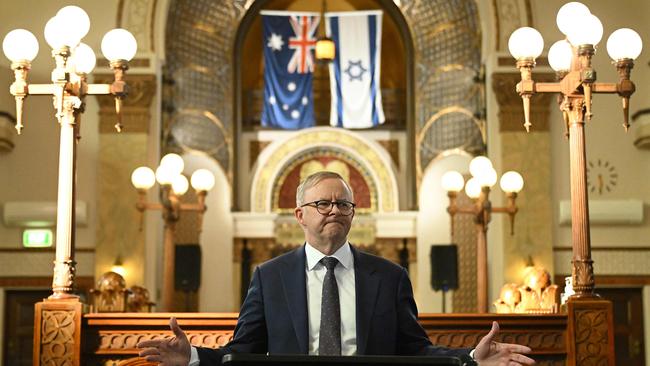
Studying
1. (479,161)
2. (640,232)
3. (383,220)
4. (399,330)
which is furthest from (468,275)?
(399,330)

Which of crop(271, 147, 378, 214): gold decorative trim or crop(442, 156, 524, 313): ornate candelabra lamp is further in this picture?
crop(271, 147, 378, 214): gold decorative trim

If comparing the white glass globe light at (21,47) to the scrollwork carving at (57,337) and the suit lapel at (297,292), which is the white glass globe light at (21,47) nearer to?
the scrollwork carving at (57,337)

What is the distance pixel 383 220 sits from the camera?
18.2 m

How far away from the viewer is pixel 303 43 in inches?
744

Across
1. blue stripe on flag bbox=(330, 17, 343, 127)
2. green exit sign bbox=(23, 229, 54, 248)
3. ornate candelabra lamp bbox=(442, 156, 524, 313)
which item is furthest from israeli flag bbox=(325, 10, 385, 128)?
green exit sign bbox=(23, 229, 54, 248)

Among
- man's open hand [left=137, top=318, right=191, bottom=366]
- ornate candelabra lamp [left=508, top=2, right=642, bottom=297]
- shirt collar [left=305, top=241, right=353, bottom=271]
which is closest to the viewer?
man's open hand [left=137, top=318, right=191, bottom=366]

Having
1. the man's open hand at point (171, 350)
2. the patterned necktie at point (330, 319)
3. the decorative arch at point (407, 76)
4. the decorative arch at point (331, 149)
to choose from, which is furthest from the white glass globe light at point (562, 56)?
the decorative arch at point (331, 149)

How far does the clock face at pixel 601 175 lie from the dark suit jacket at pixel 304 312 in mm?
11096

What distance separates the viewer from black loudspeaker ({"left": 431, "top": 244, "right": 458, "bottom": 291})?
16.6 meters

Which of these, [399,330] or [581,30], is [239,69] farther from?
[399,330]

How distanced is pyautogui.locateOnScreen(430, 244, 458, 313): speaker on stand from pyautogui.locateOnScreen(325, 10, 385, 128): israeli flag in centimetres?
302

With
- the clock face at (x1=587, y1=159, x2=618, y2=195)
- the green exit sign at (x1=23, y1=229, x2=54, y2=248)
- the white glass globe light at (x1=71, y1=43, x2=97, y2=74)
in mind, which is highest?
the white glass globe light at (x1=71, y1=43, x2=97, y2=74)

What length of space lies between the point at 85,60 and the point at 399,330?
17.9ft

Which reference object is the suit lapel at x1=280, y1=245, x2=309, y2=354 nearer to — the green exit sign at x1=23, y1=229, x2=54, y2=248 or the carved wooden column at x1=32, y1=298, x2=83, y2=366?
the carved wooden column at x1=32, y1=298, x2=83, y2=366
